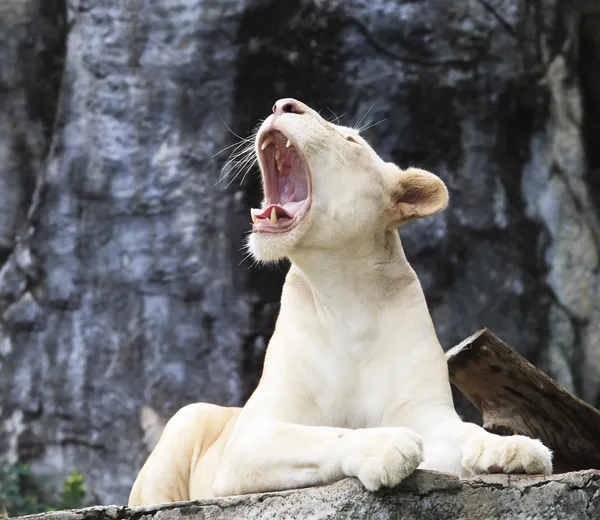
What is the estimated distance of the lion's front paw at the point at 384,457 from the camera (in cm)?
285

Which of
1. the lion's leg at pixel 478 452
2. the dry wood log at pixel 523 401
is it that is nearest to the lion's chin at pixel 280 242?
the lion's leg at pixel 478 452

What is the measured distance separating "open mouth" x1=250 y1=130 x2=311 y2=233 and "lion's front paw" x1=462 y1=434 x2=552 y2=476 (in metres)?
1.12

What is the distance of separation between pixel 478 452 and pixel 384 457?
399 millimetres

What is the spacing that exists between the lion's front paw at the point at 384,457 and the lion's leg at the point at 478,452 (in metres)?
0.28

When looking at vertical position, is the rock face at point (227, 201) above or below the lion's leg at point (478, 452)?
above

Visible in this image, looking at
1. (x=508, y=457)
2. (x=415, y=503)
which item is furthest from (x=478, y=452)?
(x=415, y=503)

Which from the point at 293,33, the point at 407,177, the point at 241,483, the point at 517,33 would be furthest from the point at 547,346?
the point at 241,483

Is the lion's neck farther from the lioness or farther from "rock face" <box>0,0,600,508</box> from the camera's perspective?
"rock face" <box>0,0,600,508</box>

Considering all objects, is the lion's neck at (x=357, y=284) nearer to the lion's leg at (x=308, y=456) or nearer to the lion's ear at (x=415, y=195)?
the lion's ear at (x=415, y=195)

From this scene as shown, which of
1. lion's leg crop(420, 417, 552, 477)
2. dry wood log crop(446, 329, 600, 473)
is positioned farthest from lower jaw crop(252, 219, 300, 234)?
dry wood log crop(446, 329, 600, 473)

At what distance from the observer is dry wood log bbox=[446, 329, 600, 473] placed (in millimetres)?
4539

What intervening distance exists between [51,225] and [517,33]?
14.1ft

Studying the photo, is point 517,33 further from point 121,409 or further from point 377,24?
point 121,409

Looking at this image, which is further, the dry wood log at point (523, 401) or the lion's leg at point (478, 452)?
the dry wood log at point (523, 401)
